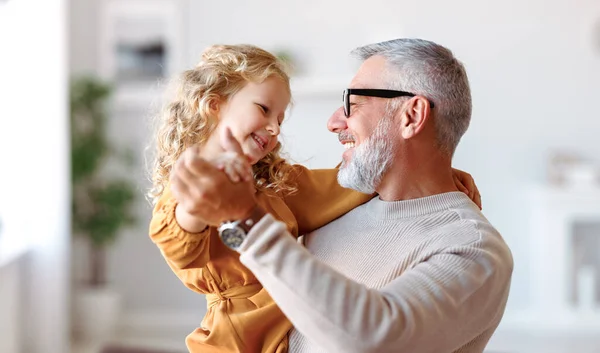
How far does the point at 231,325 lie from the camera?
1652mm

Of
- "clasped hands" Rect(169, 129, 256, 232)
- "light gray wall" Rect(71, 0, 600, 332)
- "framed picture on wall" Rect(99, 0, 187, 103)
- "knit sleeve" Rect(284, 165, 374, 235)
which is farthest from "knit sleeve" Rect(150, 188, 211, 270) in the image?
"framed picture on wall" Rect(99, 0, 187, 103)

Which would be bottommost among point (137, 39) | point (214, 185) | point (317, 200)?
point (137, 39)

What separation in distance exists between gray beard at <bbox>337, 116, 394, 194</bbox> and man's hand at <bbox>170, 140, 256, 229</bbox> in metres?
0.53

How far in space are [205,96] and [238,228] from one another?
0.46 metres

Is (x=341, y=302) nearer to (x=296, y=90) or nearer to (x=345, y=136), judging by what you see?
(x=345, y=136)

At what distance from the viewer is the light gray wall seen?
5.52m

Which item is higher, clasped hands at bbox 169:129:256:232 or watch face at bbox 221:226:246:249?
clasped hands at bbox 169:129:256:232

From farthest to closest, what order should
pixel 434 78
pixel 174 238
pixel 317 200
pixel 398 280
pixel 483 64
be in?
pixel 483 64, pixel 317 200, pixel 434 78, pixel 174 238, pixel 398 280

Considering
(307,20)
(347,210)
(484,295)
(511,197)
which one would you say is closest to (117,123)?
(307,20)

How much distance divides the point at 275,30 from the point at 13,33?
1833 millimetres

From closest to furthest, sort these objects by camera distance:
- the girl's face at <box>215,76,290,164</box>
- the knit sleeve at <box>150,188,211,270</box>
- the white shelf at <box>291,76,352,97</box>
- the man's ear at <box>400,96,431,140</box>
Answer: the knit sleeve at <box>150,188,211,270</box>, the girl's face at <box>215,76,290,164</box>, the man's ear at <box>400,96,431,140</box>, the white shelf at <box>291,76,352,97</box>

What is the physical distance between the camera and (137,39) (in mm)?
5516

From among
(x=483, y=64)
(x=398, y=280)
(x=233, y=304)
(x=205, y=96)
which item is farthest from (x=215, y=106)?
(x=483, y=64)

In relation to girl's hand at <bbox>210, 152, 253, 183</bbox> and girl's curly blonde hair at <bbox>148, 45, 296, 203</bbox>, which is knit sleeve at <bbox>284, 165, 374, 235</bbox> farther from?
girl's hand at <bbox>210, 152, 253, 183</bbox>
